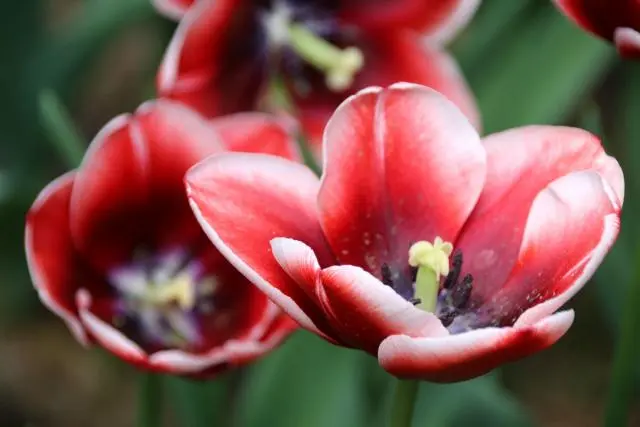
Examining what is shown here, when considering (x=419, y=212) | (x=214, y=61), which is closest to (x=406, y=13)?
(x=214, y=61)

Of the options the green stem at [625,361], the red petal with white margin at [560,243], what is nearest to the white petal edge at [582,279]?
the red petal with white margin at [560,243]

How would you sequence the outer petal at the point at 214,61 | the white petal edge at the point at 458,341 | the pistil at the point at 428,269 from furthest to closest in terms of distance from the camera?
the outer petal at the point at 214,61 → the pistil at the point at 428,269 → the white petal edge at the point at 458,341

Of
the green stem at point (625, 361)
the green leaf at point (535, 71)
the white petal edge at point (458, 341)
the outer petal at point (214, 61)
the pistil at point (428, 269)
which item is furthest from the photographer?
the green leaf at point (535, 71)

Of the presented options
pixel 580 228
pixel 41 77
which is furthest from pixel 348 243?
pixel 41 77

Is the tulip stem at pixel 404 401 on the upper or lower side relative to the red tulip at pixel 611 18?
lower

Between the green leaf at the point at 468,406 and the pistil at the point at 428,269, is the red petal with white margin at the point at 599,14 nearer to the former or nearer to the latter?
the pistil at the point at 428,269

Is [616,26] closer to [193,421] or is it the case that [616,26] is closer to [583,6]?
[583,6]
